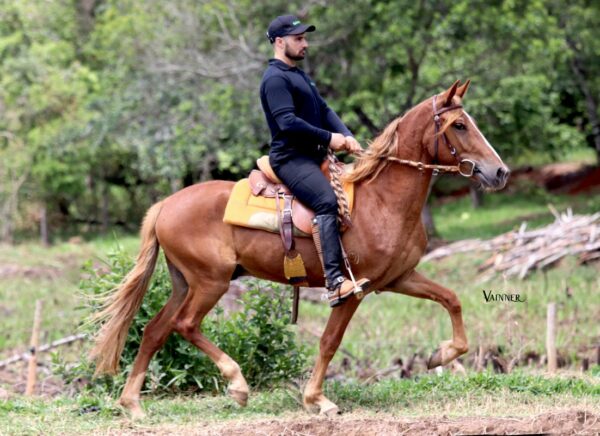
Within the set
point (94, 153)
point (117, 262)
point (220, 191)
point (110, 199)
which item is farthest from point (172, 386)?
point (110, 199)

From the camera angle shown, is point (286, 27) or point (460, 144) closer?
point (460, 144)

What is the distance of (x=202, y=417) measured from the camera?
760cm

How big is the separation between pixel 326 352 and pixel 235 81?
14.6 meters

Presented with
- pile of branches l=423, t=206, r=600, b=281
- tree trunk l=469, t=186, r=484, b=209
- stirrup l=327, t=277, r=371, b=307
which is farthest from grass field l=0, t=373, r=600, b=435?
tree trunk l=469, t=186, r=484, b=209

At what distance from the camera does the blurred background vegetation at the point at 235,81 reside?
20672 millimetres

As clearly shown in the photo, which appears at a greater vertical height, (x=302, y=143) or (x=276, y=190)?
(x=302, y=143)

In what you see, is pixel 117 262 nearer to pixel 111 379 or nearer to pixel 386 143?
pixel 111 379

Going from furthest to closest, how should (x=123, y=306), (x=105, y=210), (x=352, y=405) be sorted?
(x=105, y=210)
(x=123, y=306)
(x=352, y=405)

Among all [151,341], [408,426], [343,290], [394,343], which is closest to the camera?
[408,426]

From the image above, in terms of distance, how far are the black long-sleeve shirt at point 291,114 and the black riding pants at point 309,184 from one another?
8 centimetres

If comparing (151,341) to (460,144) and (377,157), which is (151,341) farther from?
(460,144)

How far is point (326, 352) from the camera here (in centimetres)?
776

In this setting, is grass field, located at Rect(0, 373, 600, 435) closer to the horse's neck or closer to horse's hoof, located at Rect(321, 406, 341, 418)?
horse's hoof, located at Rect(321, 406, 341, 418)

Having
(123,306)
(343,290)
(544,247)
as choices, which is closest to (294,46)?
(343,290)
